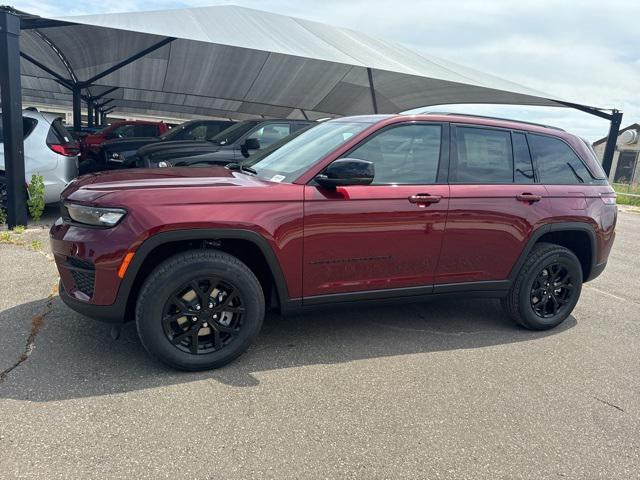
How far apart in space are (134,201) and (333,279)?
1.39 m

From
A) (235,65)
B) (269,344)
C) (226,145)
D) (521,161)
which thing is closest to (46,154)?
(226,145)

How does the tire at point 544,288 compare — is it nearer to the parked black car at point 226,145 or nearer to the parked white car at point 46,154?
the parked black car at point 226,145

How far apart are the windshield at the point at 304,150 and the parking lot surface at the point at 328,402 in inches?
49.6

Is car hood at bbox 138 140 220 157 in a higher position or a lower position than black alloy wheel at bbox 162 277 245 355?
higher

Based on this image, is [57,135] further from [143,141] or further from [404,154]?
[404,154]

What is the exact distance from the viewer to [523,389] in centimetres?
320

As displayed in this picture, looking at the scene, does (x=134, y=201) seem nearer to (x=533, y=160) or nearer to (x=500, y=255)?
(x=500, y=255)

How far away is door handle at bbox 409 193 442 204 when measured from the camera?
351 cm

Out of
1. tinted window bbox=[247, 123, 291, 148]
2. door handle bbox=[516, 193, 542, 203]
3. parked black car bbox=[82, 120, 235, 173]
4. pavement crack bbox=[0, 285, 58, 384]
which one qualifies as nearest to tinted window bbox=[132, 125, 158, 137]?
parked black car bbox=[82, 120, 235, 173]

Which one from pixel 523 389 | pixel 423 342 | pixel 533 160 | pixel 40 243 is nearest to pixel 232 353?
pixel 423 342

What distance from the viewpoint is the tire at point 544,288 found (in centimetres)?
407

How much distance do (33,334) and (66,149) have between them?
4467mm

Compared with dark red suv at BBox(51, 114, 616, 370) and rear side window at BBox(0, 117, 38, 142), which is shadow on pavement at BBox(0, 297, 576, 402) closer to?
dark red suv at BBox(51, 114, 616, 370)

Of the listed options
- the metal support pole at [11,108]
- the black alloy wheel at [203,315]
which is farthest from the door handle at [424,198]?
the metal support pole at [11,108]
